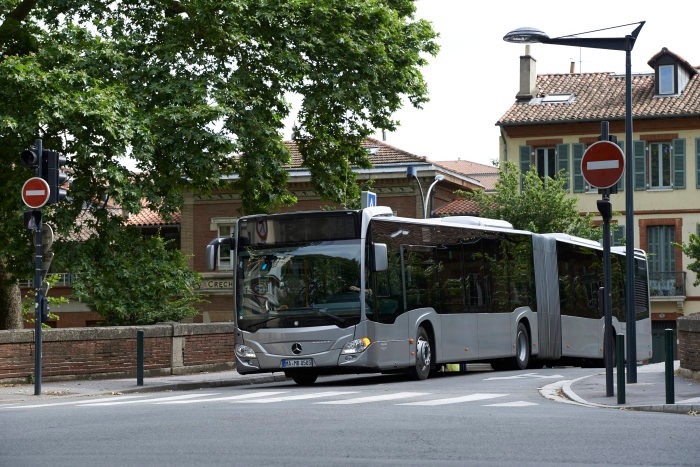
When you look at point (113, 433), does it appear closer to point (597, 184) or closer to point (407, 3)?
point (597, 184)

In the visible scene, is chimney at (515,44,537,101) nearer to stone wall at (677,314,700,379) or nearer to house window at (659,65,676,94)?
house window at (659,65,676,94)

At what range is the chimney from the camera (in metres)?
59.5

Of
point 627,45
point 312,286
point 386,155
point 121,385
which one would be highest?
point 386,155

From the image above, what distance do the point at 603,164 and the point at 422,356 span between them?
23.8 ft

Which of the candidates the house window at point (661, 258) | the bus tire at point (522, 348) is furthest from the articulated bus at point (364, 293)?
the house window at point (661, 258)

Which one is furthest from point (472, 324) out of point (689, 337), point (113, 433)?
point (113, 433)

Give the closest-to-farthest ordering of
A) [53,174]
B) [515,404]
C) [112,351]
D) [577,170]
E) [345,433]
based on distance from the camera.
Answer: [345,433] → [515,404] → [53,174] → [112,351] → [577,170]

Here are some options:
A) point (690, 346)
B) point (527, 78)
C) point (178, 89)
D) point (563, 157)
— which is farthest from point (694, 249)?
point (690, 346)

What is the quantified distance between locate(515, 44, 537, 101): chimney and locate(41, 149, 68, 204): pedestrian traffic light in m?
41.4

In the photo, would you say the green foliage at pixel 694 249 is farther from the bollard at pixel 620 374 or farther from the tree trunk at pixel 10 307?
the bollard at pixel 620 374

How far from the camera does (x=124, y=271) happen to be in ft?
86.8

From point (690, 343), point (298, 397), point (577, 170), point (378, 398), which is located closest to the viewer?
point (378, 398)

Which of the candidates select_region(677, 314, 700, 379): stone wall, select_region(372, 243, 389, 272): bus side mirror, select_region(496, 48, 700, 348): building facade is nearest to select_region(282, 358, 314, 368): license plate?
select_region(372, 243, 389, 272): bus side mirror

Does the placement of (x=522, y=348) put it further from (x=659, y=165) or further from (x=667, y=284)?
(x=659, y=165)
